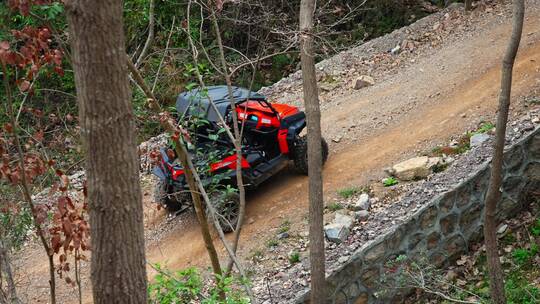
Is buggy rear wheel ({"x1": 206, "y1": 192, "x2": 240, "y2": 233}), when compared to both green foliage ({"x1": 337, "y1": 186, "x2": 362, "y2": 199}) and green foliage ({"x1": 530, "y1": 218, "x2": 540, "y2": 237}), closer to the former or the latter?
green foliage ({"x1": 337, "y1": 186, "x2": 362, "y2": 199})

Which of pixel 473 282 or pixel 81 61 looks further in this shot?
pixel 473 282

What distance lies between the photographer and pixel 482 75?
13023 mm

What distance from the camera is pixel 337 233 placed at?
364 inches

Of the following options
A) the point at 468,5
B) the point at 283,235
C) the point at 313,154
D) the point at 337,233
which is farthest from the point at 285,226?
the point at 468,5

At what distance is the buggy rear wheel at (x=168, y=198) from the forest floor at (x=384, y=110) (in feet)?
0.77

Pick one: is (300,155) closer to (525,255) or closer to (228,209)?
(228,209)

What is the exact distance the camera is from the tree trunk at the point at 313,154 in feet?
23.2

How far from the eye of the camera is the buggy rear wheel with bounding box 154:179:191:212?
10.4m

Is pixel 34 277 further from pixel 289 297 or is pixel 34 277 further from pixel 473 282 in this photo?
pixel 473 282

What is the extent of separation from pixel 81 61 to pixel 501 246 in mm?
8541

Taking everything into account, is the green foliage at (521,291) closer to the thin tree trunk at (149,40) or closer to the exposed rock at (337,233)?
the exposed rock at (337,233)

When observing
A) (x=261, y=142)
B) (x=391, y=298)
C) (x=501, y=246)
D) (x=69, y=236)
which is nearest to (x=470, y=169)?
(x=501, y=246)

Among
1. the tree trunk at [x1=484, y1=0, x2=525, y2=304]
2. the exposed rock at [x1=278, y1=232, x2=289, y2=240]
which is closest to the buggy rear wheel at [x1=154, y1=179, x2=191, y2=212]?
the exposed rock at [x1=278, y1=232, x2=289, y2=240]

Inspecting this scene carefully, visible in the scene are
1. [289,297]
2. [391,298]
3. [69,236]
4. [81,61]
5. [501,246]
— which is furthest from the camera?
[501,246]
